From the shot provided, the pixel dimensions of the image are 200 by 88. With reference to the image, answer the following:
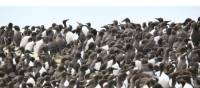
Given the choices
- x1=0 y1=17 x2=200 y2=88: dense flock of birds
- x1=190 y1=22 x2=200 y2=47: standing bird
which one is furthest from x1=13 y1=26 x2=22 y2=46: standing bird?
x1=190 y1=22 x2=200 y2=47: standing bird

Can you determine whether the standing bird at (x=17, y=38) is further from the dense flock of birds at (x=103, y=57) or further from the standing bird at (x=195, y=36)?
the standing bird at (x=195, y=36)

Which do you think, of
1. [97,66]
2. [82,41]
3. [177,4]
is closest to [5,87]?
[97,66]

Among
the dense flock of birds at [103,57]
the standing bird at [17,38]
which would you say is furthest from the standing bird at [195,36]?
the standing bird at [17,38]

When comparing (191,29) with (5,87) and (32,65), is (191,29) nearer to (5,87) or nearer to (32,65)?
(32,65)

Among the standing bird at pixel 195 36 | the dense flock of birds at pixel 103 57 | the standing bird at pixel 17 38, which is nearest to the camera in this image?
the dense flock of birds at pixel 103 57

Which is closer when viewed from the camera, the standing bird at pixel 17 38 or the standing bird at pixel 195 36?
the standing bird at pixel 195 36

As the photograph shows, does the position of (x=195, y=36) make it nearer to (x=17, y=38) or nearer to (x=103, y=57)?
(x=103, y=57)

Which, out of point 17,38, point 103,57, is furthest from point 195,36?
point 17,38

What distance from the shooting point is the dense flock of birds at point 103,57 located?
19.8m

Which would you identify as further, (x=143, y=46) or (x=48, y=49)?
(x=48, y=49)

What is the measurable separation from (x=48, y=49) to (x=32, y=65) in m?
2.25

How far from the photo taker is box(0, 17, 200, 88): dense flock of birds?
19.8 metres

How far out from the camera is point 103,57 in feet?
74.7

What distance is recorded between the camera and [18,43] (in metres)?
28.2
